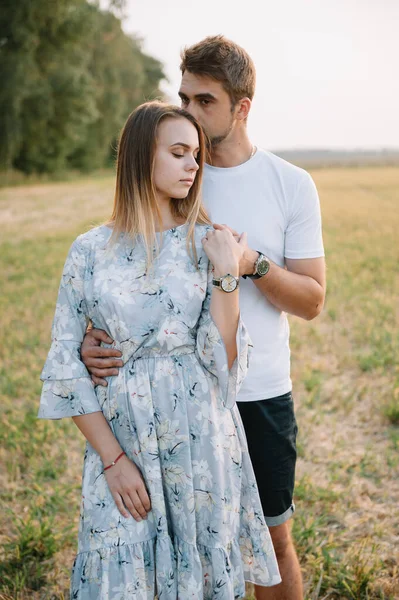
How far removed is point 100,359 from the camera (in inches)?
82.7

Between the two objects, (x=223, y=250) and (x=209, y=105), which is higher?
(x=209, y=105)

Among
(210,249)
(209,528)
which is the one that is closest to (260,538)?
(209,528)

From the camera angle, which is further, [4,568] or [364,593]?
[4,568]

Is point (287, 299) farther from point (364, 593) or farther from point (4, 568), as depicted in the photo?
point (4, 568)

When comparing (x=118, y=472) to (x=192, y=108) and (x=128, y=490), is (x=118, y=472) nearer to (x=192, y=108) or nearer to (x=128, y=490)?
(x=128, y=490)

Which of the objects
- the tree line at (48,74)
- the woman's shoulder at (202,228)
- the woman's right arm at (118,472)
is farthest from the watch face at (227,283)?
the tree line at (48,74)

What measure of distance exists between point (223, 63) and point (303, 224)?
0.72 m

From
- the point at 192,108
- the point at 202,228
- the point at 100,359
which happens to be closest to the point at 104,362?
the point at 100,359

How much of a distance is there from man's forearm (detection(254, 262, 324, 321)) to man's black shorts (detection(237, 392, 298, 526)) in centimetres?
38

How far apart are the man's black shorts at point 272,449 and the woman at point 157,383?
32 centimetres

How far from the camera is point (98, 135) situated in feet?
125

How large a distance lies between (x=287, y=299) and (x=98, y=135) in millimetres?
37677

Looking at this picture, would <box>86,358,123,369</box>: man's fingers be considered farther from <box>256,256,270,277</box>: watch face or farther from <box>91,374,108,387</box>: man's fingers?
<box>256,256,270,277</box>: watch face

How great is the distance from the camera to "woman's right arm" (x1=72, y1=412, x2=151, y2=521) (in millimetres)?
2014
